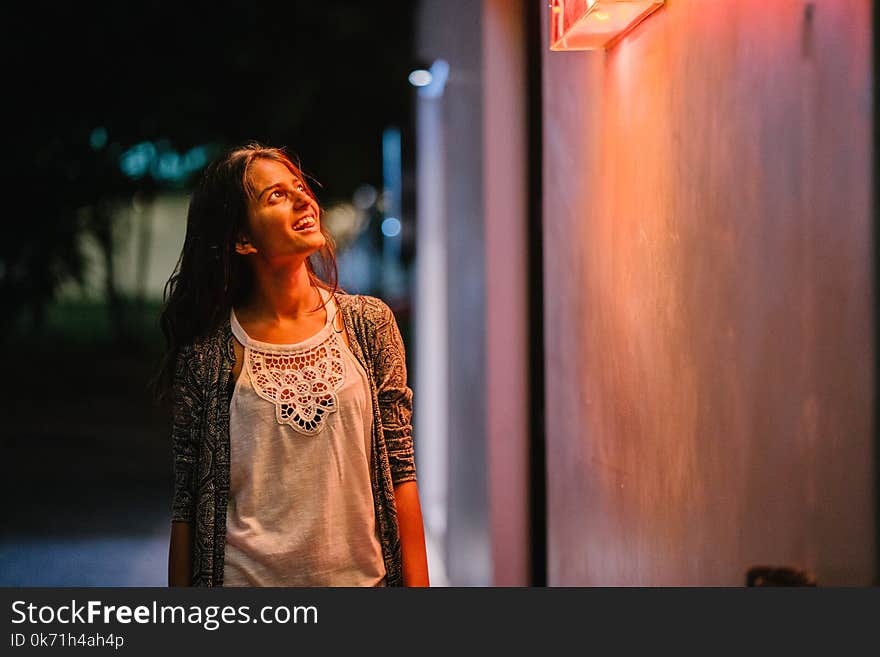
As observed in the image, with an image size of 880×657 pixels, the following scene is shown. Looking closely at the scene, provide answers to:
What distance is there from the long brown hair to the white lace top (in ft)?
0.60

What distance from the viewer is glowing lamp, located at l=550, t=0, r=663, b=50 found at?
2.25 meters

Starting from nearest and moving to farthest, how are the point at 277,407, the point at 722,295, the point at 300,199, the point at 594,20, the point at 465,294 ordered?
the point at 722,295
the point at 277,407
the point at 300,199
the point at 594,20
the point at 465,294

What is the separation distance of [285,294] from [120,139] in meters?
10.1

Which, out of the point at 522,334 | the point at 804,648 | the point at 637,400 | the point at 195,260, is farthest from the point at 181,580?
the point at 522,334

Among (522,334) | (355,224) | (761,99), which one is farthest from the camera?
(355,224)

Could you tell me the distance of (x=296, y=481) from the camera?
215cm

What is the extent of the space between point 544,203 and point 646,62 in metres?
1.37

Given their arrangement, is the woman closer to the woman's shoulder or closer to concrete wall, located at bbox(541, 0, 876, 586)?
the woman's shoulder

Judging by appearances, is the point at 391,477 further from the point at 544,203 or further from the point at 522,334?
the point at 522,334

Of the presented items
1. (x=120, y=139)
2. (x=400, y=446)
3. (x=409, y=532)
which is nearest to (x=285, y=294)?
(x=400, y=446)

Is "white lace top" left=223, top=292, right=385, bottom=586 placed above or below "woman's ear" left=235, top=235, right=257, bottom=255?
below

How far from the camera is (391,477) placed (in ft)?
7.39

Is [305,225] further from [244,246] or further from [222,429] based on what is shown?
[222,429]

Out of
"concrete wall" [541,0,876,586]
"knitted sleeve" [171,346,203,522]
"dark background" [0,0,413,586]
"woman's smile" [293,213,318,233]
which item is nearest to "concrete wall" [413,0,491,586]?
"concrete wall" [541,0,876,586]
